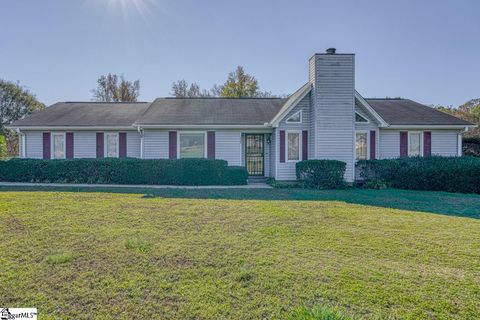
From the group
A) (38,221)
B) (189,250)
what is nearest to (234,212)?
(189,250)

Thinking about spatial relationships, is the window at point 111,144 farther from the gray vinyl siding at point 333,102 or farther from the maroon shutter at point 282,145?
the gray vinyl siding at point 333,102

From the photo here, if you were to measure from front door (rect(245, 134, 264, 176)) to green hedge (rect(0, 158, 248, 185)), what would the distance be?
2482 millimetres

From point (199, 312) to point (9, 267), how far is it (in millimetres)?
2867

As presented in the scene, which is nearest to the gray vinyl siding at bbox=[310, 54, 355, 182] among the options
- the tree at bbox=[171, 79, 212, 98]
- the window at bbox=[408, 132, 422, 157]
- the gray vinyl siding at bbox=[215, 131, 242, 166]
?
the gray vinyl siding at bbox=[215, 131, 242, 166]

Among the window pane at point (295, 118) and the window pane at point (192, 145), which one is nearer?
the window pane at point (295, 118)

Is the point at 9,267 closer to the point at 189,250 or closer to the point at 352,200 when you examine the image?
the point at 189,250

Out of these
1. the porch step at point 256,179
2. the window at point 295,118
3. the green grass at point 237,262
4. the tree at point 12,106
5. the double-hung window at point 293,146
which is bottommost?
the green grass at point 237,262

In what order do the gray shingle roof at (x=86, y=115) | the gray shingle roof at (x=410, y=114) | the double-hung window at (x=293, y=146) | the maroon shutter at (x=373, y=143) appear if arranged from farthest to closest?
the gray shingle roof at (x=86, y=115), the gray shingle roof at (x=410, y=114), the maroon shutter at (x=373, y=143), the double-hung window at (x=293, y=146)

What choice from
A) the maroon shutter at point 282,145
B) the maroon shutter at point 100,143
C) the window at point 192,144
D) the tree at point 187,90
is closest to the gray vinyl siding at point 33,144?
the maroon shutter at point 100,143

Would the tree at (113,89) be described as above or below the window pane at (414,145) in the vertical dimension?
above

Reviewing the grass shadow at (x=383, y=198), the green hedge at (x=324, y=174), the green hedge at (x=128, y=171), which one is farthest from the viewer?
the green hedge at (x=128, y=171)

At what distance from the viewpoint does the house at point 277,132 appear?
44.7ft

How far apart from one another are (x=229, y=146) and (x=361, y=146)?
6677mm

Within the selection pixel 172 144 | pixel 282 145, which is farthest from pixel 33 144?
pixel 282 145
